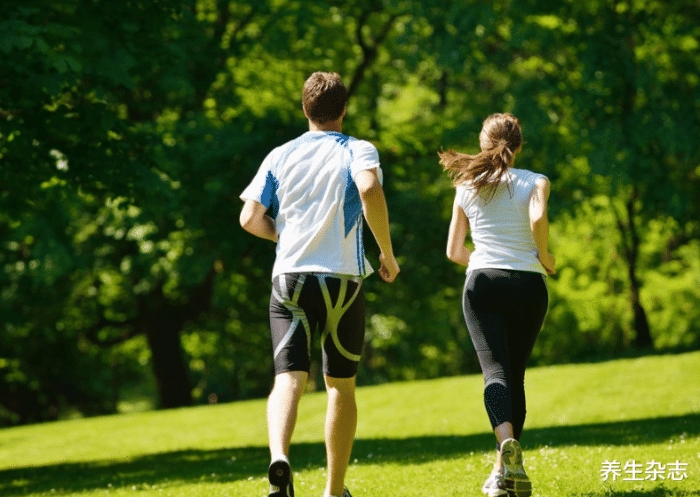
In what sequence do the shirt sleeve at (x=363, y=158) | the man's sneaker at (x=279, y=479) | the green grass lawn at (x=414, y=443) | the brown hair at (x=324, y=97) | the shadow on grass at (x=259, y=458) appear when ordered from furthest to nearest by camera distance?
1. the shadow on grass at (x=259, y=458)
2. the green grass lawn at (x=414, y=443)
3. the brown hair at (x=324, y=97)
4. the shirt sleeve at (x=363, y=158)
5. the man's sneaker at (x=279, y=479)

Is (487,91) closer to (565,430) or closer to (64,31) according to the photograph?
(565,430)

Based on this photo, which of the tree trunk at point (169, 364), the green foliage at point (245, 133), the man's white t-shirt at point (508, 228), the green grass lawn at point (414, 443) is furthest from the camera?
the tree trunk at point (169, 364)

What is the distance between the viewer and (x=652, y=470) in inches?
227

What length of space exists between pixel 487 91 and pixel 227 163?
823cm

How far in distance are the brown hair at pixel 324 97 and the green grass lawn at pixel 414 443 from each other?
2441mm

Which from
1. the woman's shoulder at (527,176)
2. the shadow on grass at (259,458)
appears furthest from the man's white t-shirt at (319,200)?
the shadow on grass at (259,458)

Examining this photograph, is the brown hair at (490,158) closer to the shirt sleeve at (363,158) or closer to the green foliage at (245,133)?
the shirt sleeve at (363,158)

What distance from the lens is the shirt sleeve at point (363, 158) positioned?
4.09 m

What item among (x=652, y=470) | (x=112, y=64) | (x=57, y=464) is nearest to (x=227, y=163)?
(x=57, y=464)

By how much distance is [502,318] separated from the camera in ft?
15.7

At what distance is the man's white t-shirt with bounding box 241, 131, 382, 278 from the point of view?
4125mm

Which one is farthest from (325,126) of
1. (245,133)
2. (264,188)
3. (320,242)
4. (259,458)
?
(245,133)

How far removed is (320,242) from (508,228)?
119 centimetres

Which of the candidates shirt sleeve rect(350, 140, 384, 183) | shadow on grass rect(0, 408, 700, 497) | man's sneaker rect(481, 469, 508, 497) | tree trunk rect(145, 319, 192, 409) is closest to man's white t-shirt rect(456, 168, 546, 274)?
shirt sleeve rect(350, 140, 384, 183)
